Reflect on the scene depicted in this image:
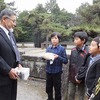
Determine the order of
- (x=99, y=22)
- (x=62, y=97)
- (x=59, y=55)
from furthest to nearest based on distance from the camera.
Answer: (x=99, y=22)
(x=62, y=97)
(x=59, y=55)

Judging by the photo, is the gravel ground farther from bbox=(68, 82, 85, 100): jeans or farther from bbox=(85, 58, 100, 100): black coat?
bbox=(85, 58, 100, 100): black coat

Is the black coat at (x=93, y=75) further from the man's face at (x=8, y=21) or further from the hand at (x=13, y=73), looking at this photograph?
the man's face at (x=8, y=21)

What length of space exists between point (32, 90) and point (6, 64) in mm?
2476

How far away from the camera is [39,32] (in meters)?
24.0

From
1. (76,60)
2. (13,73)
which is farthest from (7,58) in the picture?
(76,60)

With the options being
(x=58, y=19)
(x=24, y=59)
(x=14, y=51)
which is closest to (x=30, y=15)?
(x=58, y=19)

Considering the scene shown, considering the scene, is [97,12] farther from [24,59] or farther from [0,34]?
[0,34]

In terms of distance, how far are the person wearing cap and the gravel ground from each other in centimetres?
165

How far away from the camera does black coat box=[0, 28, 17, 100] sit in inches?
121

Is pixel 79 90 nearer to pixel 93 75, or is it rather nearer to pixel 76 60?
pixel 76 60

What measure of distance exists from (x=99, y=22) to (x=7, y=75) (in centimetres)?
1270

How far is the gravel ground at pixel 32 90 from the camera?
4922 mm

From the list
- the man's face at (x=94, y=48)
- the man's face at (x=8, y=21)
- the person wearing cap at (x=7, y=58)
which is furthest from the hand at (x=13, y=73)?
the man's face at (x=94, y=48)

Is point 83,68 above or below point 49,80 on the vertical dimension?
above
